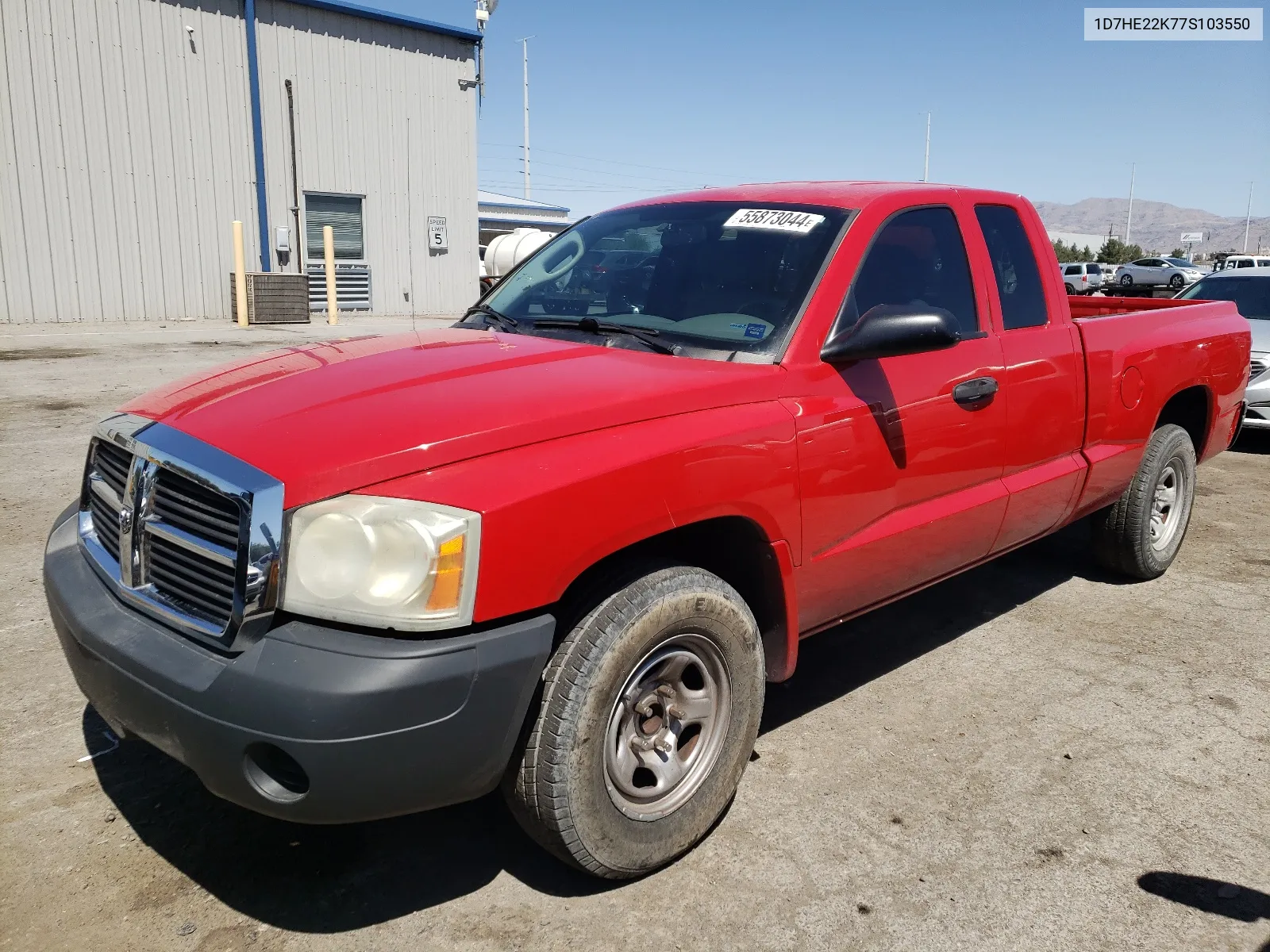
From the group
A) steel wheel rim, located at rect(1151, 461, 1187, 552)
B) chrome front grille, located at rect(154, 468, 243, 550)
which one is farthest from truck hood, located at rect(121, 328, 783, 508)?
steel wheel rim, located at rect(1151, 461, 1187, 552)

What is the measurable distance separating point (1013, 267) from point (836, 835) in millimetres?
2368

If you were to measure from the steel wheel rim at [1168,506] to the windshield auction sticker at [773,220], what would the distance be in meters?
2.82

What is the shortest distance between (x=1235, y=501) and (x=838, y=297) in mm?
5211

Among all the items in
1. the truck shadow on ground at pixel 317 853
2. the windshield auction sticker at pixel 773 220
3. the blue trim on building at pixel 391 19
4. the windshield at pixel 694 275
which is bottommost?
the truck shadow on ground at pixel 317 853

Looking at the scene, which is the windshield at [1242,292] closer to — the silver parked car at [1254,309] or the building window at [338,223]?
the silver parked car at [1254,309]

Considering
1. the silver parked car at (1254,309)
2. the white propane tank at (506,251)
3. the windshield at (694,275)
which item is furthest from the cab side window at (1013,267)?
the white propane tank at (506,251)

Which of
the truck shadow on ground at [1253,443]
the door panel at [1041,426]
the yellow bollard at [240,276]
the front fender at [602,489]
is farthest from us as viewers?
the yellow bollard at [240,276]

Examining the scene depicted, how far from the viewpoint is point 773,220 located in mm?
3307

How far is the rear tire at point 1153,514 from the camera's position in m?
4.75

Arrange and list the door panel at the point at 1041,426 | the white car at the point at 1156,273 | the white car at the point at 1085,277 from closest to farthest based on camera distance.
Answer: the door panel at the point at 1041,426
the white car at the point at 1156,273
the white car at the point at 1085,277

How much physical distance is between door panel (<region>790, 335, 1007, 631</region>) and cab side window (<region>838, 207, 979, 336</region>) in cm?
17

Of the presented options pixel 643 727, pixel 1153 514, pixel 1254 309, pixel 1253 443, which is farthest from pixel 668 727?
pixel 1254 309

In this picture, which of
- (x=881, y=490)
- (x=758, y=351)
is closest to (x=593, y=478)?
(x=758, y=351)

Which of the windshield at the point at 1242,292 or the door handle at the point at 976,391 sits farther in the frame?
the windshield at the point at 1242,292
